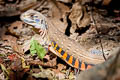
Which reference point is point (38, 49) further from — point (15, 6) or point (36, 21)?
point (15, 6)

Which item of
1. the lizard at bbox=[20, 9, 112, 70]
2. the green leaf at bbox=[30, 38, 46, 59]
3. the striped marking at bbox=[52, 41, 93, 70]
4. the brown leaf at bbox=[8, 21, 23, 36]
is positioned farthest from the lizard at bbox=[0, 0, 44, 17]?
the striped marking at bbox=[52, 41, 93, 70]

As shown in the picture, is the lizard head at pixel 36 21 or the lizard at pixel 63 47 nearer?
the lizard at pixel 63 47

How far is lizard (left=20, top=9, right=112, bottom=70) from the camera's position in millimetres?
3282

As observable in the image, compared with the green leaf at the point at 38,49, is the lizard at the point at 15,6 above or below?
above

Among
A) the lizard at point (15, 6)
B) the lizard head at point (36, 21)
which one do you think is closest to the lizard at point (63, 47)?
the lizard head at point (36, 21)

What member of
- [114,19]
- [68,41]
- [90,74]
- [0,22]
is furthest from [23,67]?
[114,19]

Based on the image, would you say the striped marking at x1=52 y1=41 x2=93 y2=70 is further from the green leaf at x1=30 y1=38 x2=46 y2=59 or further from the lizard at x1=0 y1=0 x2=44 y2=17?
the lizard at x1=0 y1=0 x2=44 y2=17

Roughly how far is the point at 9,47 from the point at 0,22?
6.19 feet

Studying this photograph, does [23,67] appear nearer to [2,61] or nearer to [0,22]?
[2,61]

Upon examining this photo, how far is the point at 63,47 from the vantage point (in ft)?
11.6

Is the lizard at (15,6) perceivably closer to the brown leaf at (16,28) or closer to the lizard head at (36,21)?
the brown leaf at (16,28)

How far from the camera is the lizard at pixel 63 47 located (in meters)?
3.28

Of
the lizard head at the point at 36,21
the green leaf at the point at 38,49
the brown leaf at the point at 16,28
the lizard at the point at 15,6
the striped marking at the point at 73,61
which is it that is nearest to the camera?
the striped marking at the point at 73,61

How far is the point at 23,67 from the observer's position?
322 cm
